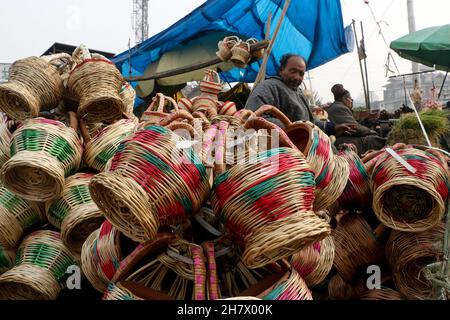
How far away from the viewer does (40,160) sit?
118 cm

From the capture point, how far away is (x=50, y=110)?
64.9 inches

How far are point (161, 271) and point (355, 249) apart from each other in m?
0.65

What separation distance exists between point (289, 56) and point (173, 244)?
1.19 m

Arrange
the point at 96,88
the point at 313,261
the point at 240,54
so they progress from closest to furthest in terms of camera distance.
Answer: the point at 313,261
the point at 96,88
the point at 240,54

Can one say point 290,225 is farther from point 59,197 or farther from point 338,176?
point 59,197

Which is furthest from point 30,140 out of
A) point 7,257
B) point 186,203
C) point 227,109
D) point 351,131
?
point 351,131

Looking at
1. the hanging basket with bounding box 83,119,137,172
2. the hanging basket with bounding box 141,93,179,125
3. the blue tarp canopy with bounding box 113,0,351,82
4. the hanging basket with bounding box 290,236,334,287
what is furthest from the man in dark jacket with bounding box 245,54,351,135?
the blue tarp canopy with bounding box 113,0,351,82

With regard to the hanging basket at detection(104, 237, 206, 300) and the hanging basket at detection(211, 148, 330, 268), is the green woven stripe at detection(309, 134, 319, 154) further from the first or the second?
the hanging basket at detection(104, 237, 206, 300)

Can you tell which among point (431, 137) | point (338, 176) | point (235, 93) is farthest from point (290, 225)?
point (235, 93)

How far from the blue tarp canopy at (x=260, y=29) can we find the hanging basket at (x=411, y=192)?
352 centimetres

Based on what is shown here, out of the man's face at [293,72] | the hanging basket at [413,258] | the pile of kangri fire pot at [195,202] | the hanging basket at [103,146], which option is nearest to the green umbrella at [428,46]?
the man's face at [293,72]

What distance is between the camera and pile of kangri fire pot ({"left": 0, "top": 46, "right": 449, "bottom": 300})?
2.45ft

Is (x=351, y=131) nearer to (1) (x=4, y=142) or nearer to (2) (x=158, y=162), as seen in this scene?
(1) (x=4, y=142)

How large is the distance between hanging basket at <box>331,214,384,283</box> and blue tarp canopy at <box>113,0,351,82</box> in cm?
349
